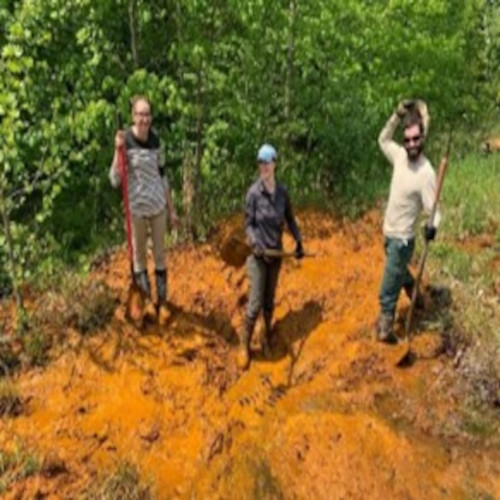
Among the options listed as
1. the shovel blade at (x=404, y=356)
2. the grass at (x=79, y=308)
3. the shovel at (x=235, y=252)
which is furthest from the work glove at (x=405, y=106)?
the grass at (x=79, y=308)

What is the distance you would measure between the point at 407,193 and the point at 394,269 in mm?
742

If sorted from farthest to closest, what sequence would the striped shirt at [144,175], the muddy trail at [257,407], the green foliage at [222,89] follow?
the green foliage at [222,89], the striped shirt at [144,175], the muddy trail at [257,407]

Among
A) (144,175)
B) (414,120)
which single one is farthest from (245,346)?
(414,120)

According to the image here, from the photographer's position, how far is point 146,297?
7.62 meters

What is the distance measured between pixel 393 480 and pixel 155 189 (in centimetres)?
357

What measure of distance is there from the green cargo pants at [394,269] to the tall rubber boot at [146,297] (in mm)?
2482

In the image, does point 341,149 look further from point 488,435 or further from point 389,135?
point 488,435

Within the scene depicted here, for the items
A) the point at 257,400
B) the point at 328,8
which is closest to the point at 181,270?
the point at 257,400

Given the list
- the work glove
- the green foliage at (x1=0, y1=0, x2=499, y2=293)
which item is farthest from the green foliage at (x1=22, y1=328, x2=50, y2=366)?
the work glove

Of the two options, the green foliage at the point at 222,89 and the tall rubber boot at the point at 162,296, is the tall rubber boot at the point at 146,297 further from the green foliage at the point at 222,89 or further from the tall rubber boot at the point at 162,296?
the green foliage at the point at 222,89

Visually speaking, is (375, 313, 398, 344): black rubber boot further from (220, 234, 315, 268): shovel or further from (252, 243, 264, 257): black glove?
(220, 234, 315, 268): shovel

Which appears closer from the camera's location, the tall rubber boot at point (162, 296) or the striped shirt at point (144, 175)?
the striped shirt at point (144, 175)

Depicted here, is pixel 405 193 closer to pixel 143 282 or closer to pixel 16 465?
pixel 143 282

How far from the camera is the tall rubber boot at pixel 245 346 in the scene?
7219 mm
